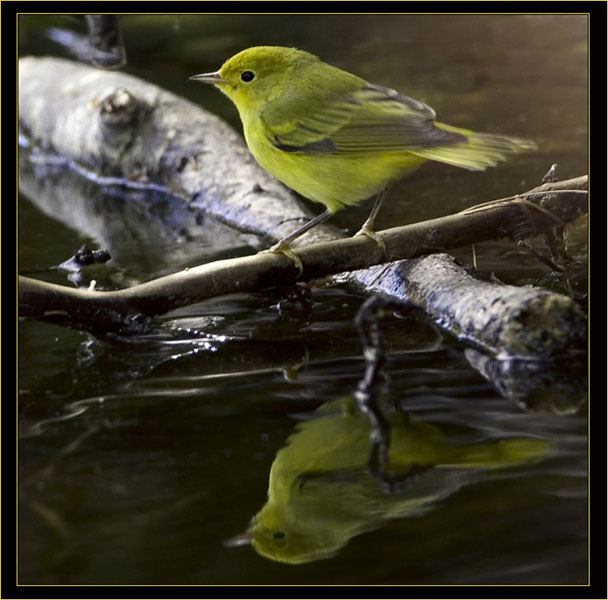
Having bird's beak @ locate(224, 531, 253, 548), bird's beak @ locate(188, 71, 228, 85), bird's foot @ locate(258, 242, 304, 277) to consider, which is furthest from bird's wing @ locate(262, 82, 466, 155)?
bird's beak @ locate(224, 531, 253, 548)

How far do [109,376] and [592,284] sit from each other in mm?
2175

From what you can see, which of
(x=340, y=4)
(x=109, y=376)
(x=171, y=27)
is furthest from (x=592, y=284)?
(x=171, y=27)

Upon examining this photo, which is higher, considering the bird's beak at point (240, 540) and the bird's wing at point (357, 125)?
the bird's wing at point (357, 125)

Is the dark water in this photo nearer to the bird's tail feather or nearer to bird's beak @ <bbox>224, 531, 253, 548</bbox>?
bird's beak @ <bbox>224, 531, 253, 548</bbox>

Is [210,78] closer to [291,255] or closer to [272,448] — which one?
[291,255]

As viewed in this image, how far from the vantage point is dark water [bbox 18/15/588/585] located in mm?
2814

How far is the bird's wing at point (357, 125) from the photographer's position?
4602mm

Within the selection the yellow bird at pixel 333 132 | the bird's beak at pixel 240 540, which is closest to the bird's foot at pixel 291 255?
the yellow bird at pixel 333 132

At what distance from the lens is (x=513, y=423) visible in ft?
11.7

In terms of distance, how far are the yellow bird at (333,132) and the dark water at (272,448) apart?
2.07 feet

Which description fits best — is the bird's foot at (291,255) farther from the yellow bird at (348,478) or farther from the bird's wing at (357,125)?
the yellow bird at (348,478)

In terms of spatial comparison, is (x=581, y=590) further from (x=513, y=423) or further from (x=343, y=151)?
(x=343, y=151)

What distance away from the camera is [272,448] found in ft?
11.4

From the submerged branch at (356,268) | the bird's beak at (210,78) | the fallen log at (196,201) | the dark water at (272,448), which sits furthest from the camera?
the bird's beak at (210,78)
